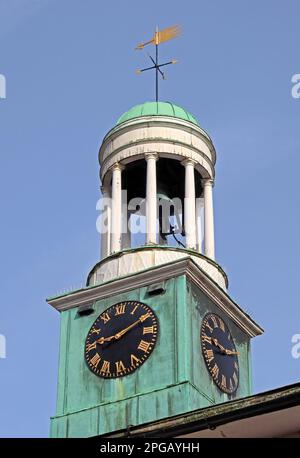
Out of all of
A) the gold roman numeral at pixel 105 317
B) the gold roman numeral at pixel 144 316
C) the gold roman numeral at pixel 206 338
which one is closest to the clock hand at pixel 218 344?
the gold roman numeral at pixel 206 338

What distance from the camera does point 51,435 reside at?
4156cm

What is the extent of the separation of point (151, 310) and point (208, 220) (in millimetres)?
5612

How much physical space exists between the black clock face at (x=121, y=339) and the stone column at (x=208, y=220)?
4.30 metres

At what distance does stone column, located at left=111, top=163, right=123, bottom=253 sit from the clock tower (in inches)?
1.4

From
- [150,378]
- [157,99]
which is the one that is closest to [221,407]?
[150,378]

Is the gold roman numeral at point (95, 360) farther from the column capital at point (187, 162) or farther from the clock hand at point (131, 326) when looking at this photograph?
the column capital at point (187, 162)

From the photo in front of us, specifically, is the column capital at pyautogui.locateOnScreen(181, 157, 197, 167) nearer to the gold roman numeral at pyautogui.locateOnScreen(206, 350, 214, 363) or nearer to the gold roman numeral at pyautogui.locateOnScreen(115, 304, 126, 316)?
the gold roman numeral at pyautogui.locateOnScreen(115, 304, 126, 316)

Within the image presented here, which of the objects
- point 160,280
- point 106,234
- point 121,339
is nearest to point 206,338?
point 160,280

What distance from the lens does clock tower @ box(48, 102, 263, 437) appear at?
135 ft

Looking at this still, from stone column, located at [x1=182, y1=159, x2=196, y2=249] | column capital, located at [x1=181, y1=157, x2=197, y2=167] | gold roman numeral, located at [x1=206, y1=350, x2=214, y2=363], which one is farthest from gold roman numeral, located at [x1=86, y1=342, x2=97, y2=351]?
column capital, located at [x1=181, y1=157, x2=197, y2=167]

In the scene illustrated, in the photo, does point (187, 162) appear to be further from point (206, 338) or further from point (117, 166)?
point (206, 338)
